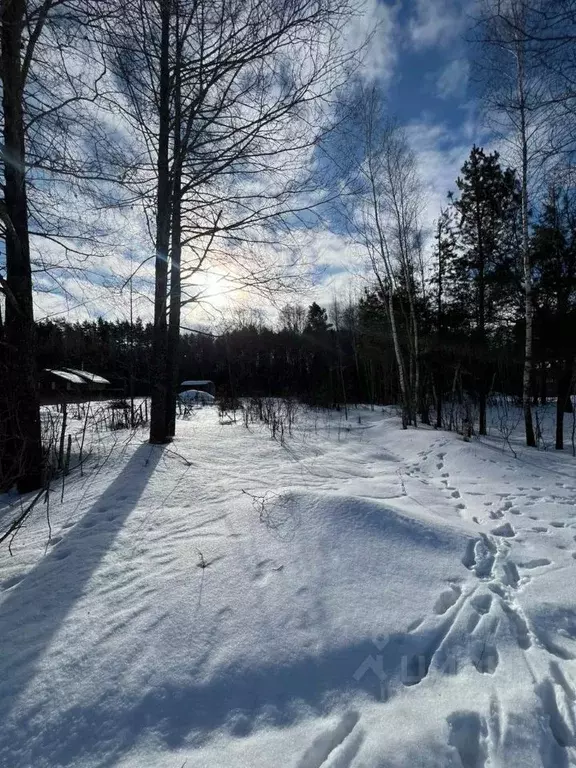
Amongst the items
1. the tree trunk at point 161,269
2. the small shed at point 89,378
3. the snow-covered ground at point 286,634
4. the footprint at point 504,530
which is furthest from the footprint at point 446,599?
the small shed at point 89,378

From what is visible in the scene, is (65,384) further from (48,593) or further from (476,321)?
(476,321)

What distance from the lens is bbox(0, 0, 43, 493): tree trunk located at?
13.8 feet

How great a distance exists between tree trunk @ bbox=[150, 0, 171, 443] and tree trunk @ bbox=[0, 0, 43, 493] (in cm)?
175

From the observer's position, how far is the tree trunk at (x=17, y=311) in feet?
13.8

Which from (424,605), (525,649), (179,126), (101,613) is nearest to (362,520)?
(424,605)

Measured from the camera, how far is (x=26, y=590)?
2303 mm

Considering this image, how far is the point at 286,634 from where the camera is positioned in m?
1.88

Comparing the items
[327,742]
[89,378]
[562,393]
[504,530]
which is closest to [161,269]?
[504,530]

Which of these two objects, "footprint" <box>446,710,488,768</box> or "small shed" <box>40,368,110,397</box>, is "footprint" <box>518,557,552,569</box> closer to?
"footprint" <box>446,710,488,768</box>

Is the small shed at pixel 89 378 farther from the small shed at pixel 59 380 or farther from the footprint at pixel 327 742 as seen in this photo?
the footprint at pixel 327 742

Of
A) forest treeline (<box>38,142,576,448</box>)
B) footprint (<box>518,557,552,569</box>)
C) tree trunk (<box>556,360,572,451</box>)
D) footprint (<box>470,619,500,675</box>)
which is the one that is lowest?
footprint (<box>470,619,500,675</box>)

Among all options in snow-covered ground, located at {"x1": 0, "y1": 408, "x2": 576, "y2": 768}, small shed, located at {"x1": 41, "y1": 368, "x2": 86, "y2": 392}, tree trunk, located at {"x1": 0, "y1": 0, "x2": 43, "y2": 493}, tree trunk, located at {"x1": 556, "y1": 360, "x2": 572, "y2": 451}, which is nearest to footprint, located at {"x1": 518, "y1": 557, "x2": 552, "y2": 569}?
snow-covered ground, located at {"x1": 0, "y1": 408, "x2": 576, "y2": 768}

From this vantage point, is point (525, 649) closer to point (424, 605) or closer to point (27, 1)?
point (424, 605)

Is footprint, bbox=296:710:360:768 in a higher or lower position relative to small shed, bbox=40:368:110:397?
lower
